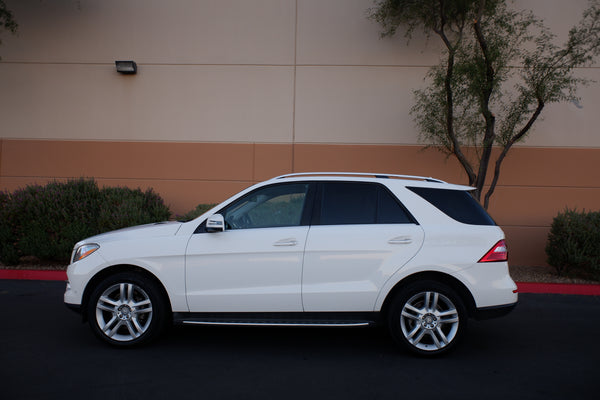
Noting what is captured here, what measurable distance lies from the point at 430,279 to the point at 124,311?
2941 millimetres

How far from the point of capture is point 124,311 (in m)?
4.54

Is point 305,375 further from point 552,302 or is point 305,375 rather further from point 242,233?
point 552,302

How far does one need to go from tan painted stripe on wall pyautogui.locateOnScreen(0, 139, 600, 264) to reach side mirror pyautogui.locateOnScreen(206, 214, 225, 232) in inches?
231

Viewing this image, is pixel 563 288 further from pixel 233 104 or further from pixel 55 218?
pixel 55 218

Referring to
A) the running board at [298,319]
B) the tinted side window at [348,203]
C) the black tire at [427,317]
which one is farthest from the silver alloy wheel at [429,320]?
the tinted side window at [348,203]

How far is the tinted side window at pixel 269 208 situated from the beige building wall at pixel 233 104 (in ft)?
17.8

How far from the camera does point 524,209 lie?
9969mm

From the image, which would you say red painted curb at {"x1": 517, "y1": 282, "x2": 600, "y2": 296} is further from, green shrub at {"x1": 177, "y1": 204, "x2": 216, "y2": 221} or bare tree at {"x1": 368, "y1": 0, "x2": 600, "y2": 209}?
green shrub at {"x1": 177, "y1": 204, "x2": 216, "y2": 221}

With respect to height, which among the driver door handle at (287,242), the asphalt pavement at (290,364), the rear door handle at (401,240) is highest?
the rear door handle at (401,240)

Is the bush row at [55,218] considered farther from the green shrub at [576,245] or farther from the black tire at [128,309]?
the green shrub at [576,245]

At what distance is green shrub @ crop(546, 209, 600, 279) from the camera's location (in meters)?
8.02

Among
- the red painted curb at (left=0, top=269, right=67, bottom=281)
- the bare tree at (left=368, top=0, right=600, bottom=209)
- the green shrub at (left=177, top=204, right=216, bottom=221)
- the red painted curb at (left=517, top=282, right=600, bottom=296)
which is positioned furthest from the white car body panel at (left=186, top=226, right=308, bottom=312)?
the bare tree at (left=368, top=0, right=600, bottom=209)

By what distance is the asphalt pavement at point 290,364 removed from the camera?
367cm

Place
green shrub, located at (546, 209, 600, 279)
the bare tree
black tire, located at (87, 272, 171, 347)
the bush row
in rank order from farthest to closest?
the bush row, the bare tree, green shrub, located at (546, 209, 600, 279), black tire, located at (87, 272, 171, 347)
